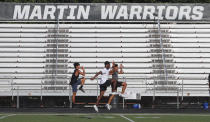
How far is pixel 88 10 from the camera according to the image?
29609mm

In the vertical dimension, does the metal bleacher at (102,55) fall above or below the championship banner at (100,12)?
below

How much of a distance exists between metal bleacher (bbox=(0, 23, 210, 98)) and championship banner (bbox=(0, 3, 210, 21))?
79 centimetres

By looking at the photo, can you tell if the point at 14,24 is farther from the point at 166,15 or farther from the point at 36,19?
the point at 166,15

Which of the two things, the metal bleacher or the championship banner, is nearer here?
the metal bleacher

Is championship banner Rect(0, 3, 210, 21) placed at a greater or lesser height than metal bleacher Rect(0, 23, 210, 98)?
greater

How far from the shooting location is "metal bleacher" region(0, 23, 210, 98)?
24156 millimetres

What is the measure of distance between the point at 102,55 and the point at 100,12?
13.1 ft

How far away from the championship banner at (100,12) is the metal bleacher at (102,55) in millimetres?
792

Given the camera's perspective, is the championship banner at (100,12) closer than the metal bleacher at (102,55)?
No

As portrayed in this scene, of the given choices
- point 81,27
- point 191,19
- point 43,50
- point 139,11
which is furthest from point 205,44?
point 43,50

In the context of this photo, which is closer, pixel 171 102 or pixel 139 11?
pixel 171 102

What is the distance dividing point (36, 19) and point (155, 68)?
836 cm

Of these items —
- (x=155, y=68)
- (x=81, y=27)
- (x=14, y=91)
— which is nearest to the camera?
(x=14, y=91)

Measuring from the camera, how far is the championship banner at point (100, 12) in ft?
96.8
